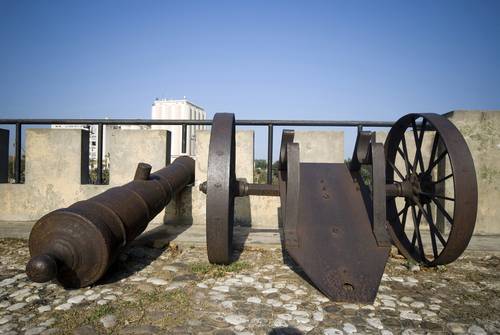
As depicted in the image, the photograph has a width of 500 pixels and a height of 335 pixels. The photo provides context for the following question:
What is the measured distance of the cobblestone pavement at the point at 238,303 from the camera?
1.99 meters

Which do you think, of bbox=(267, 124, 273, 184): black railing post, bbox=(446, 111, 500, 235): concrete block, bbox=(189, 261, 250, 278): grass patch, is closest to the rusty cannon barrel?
bbox=(189, 261, 250, 278): grass patch

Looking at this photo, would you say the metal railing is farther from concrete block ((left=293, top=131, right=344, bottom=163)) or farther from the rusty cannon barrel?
the rusty cannon barrel

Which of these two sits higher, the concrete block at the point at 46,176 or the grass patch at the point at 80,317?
the concrete block at the point at 46,176

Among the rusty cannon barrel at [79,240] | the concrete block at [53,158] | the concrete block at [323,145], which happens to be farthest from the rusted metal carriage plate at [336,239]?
the concrete block at [53,158]

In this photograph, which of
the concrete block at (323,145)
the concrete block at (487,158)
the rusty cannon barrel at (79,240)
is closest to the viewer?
the rusty cannon barrel at (79,240)

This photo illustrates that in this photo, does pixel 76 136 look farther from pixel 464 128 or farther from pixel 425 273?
pixel 464 128

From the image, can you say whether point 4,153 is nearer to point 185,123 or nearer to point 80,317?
point 185,123

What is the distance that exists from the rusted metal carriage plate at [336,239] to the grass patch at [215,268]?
0.58 m

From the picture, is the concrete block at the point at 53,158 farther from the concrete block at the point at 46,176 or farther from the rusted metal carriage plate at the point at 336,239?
the rusted metal carriage plate at the point at 336,239

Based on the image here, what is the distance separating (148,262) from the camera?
10.5 feet

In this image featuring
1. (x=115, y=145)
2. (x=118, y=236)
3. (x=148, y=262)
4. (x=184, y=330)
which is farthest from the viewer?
(x=115, y=145)

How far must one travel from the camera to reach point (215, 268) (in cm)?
300

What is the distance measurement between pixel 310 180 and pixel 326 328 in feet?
5.31

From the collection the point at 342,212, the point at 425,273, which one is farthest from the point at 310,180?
the point at 425,273
